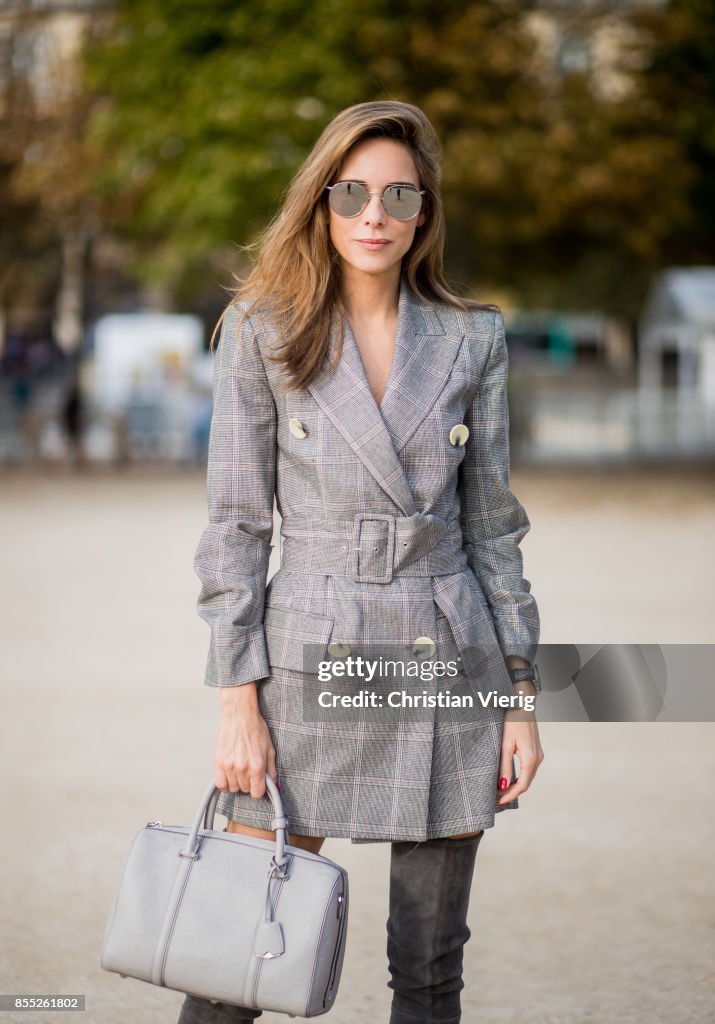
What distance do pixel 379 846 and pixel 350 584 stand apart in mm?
3009

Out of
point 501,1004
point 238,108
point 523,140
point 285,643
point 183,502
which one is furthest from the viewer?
point 523,140

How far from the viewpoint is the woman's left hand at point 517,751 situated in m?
2.78

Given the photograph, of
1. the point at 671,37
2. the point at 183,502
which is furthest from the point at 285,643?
the point at 671,37

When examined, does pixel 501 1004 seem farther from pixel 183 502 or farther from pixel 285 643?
pixel 183 502

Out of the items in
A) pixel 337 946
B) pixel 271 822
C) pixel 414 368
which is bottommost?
pixel 337 946

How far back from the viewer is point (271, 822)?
105 inches

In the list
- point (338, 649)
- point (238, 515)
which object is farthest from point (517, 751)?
point (238, 515)

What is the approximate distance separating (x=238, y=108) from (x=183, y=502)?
616cm

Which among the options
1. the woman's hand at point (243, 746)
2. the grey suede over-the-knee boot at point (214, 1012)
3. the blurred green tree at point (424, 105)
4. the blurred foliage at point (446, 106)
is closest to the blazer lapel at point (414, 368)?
the woman's hand at point (243, 746)

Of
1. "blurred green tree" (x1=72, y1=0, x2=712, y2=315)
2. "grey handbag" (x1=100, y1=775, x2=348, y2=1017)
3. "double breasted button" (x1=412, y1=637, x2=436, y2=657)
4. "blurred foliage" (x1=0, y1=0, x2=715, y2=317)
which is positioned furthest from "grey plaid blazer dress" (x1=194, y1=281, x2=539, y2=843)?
"blurred foliage" (x1=0, y1=0, x2=715, y2=317)

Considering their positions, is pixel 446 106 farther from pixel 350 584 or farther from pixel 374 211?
pixel 350 584

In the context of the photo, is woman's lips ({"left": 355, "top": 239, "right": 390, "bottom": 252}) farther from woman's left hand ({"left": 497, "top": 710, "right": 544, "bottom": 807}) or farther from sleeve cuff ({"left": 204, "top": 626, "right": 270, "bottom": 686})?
woman's left hand ({"left": 497, "top": 710, "right": 544, "bottom": 807})

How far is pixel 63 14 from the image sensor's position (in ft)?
119

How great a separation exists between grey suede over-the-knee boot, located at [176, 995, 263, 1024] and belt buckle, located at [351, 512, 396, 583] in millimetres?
774
